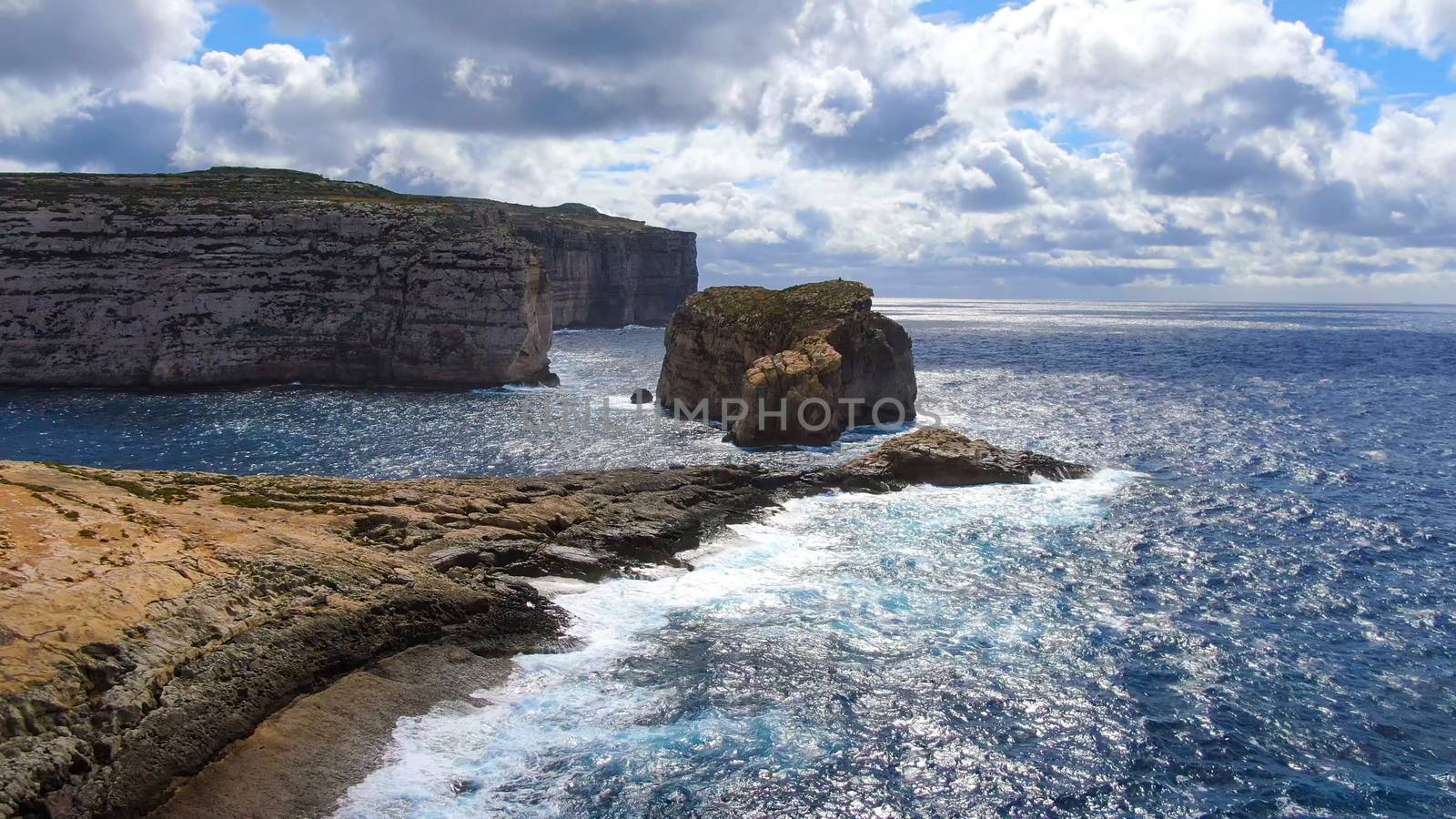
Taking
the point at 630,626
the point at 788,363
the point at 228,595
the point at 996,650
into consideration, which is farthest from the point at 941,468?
the point at 228,595

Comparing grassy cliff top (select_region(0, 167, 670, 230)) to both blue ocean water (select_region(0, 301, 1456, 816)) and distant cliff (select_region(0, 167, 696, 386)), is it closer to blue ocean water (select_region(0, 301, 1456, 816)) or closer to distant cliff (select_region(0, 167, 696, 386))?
distant cliff (select_region(0, 167, 696, 386))

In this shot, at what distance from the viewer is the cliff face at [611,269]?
16150 cm

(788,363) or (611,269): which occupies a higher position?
(611,269)

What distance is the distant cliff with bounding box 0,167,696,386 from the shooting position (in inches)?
2918

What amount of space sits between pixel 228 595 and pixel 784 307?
1933 inches

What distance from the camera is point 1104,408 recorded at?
220ft

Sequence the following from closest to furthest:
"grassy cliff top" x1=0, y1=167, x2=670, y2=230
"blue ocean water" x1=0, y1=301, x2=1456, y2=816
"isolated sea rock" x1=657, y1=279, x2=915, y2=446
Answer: "blue ocean water" x1=0, y1=301, x2=1456, y2=816, "isolated sea rock" x1=657, y1=279, x2=915, y2=446, "grassy cliff top" x1=0, y1=167, x2=670, y2=230

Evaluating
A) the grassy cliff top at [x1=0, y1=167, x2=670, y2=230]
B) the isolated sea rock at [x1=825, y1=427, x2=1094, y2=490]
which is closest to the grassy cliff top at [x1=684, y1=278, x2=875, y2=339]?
the isolated sea rock at [x1=825, y1=427, x2=1094, y2=490]

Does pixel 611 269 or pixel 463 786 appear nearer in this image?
pixel 463 786

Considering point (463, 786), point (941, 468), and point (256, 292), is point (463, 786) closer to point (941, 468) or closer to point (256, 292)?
point (941, 468)

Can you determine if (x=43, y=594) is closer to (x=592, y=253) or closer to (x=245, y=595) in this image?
(x=245, y=595)

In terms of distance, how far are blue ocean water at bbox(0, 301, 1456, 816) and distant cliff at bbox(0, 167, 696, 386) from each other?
2545 cm

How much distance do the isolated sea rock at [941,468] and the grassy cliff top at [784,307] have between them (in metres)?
17.8

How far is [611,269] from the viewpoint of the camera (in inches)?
6934
